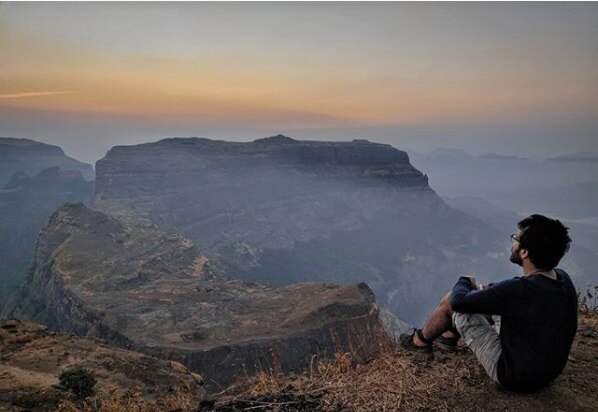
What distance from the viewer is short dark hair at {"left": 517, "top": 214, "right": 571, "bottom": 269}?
12.7 ft

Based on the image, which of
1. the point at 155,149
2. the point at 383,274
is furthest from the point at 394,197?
the point at 155,149

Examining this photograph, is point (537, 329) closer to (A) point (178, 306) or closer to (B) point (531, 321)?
(B) point (531, 321)

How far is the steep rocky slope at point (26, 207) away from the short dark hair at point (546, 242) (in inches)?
4067

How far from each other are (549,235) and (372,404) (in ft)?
7.54

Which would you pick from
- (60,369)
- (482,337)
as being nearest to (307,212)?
(60,369)

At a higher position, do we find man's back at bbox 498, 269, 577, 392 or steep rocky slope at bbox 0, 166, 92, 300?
man's back at bbox 498, 269, 577, 392

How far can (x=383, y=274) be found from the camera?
112 m

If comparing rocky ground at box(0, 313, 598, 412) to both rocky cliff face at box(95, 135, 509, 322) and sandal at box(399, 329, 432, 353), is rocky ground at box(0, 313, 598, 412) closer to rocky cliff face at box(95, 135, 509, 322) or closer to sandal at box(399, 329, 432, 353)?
sandal at box(399, 329, 432, 353)

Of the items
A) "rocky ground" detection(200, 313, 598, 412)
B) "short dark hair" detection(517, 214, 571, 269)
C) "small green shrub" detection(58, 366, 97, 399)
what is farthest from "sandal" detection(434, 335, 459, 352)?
"small green shrub" detection(58, 366, 97, 399)

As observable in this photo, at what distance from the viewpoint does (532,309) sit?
3.76 metres

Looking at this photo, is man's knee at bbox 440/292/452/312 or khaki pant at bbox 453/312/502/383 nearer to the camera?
khaki pant at bbox 453/312/502/383

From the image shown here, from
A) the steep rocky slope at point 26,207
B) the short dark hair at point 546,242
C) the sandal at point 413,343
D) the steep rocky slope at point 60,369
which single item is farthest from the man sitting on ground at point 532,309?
the steep rocky slope at point 26,207

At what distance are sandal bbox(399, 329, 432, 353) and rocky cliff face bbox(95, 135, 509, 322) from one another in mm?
87052

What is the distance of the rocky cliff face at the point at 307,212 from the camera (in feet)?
344
